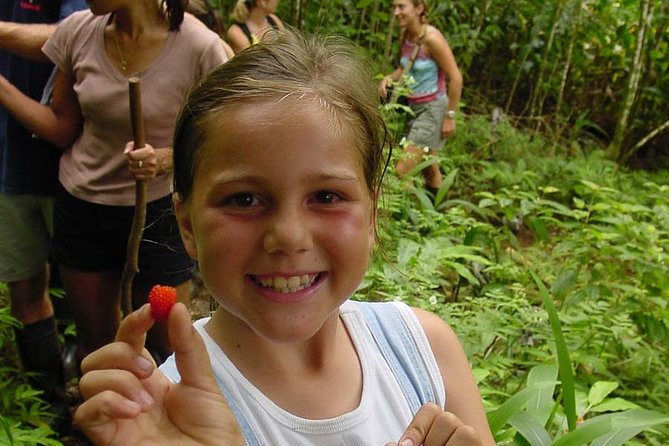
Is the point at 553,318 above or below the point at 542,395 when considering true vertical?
above

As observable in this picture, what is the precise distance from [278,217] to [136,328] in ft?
0.92

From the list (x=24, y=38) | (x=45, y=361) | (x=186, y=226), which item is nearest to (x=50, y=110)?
(x=24, y=38)

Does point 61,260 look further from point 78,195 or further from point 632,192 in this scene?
point 632,192

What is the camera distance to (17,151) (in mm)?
2586

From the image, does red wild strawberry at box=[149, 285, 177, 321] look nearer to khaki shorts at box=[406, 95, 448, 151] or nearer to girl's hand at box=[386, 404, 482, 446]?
girl's hand at box=[386, 404, 482, 446]

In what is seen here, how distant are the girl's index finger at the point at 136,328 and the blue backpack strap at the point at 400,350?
0.56 metres

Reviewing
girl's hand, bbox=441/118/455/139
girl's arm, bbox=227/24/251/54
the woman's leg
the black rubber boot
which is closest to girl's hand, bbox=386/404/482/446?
the woman's leg

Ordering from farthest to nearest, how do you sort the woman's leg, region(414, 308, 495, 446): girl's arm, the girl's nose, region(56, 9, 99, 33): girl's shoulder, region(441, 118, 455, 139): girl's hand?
region(441, 118, 455, 139): girl's hand < the woman's leg < region(56, 9, 99, 33): girl's shoulder < region(414, 308, 495, 446): girl's arm < the girl's nose

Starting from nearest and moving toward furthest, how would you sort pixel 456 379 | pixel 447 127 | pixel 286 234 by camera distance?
pixel 286 234
pixel 456 379
pixel 447 127

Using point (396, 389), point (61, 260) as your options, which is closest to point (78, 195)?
point (61, 260)

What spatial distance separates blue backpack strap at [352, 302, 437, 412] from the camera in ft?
4.23

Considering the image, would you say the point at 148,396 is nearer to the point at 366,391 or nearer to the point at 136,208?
the point at 366,391

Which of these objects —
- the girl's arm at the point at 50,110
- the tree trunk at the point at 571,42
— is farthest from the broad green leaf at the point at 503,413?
the tree trunk at the point at 571,42

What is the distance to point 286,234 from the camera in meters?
1.04
